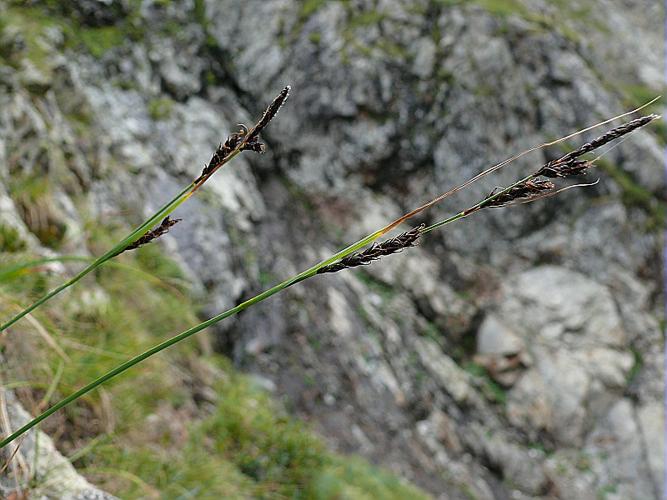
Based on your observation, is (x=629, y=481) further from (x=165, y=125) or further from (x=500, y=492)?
(x=165, y=125)

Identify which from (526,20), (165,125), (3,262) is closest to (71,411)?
(3,262)

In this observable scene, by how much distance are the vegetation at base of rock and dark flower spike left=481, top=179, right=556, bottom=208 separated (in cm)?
109

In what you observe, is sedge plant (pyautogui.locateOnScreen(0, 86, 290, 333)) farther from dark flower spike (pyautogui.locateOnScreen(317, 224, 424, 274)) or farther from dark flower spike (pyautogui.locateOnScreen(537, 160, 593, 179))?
dark flower spike (pyautogui.locateOnScreen(537, 160, 593, 179))

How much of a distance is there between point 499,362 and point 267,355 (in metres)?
4.39

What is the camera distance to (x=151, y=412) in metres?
2.70

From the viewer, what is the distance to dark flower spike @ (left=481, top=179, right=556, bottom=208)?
1.94 ft

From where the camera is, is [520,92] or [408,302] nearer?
[408,302]

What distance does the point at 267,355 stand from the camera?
7.27m

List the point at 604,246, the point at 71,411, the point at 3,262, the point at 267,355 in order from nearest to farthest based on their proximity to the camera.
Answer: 1. the point at 71,411
2. the point at 3,262
3. the point at 267,355
4. the point at 604,246

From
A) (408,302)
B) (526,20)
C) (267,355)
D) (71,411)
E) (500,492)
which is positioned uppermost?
(526,20)

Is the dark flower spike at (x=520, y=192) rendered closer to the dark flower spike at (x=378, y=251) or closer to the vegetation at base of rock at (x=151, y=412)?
the dark flower spike at (x=378, y=251)

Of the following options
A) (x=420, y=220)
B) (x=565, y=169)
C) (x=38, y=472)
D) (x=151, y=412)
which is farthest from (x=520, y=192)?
(x=420, y=220)

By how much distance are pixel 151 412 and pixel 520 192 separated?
2617mm

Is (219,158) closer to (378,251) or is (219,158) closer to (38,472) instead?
(378,251)
